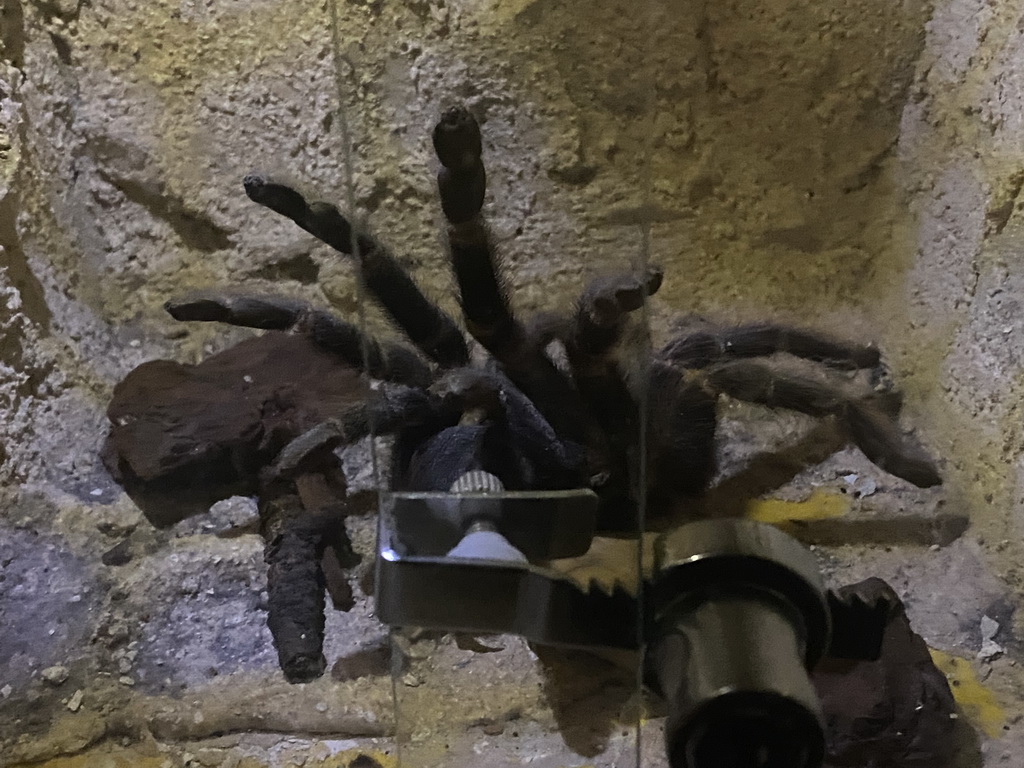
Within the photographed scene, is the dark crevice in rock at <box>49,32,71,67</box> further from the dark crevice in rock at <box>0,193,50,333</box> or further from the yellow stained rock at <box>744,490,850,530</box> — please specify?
the yellow stained rock at <box>744,490,850,530</box>

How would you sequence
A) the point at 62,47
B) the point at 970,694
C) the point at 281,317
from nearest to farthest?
the point at 970,694 → the point at 281,317 → the point at 62,47

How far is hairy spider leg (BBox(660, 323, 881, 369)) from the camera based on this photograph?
2.12ft

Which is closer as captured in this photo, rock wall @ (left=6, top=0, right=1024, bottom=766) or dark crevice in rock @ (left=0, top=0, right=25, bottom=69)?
rock wall @ (left=6, top=0, right=1024, bottom=766)

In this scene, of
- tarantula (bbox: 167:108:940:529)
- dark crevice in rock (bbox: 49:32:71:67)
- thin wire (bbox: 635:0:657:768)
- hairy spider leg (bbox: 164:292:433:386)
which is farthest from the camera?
dark crevice in rock (bbox: 49:32:71:67)

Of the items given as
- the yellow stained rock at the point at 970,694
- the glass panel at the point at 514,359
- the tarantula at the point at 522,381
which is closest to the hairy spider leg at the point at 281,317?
the tarantula at the point at 522,381

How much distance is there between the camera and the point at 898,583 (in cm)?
59

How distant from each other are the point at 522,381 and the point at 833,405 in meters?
0.25

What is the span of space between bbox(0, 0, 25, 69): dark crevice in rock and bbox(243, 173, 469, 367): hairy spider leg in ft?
1.02

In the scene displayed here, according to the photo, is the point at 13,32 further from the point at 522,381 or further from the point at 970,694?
the point at 970,694

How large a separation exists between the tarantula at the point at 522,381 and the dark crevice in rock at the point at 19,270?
0.56 feet

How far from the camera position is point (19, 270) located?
735 millimetres

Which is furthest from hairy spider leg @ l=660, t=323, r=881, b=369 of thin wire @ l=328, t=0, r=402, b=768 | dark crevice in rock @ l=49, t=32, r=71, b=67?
dark crevice in rock @ l=49, t=32, r=71, b=67

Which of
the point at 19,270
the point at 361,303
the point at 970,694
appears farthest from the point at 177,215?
the point at 970,694

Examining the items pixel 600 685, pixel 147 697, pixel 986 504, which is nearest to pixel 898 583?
pixel 986 504
